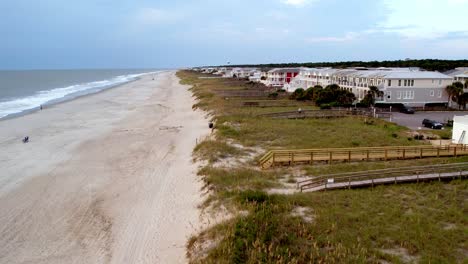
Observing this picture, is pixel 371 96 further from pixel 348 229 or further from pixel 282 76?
pixel 282 76

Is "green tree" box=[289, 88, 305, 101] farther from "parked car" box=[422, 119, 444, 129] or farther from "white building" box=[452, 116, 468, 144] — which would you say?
"white building" box=[452, 116, 468, 144]

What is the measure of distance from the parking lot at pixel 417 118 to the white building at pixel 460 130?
393 inches

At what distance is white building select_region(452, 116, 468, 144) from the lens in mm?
25297

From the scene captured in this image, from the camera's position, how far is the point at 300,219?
44.4 ft

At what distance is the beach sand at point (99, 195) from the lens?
13703 millimetres

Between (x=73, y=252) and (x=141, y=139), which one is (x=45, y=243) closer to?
(x=73, y=252)

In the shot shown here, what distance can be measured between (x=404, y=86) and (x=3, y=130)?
47179mm

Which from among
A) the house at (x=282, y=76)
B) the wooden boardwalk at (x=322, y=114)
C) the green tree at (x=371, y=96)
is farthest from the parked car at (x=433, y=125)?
the house at (x=282, y=76)

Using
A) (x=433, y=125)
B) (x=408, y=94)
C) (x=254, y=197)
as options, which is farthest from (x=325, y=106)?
(x=254, y=197)

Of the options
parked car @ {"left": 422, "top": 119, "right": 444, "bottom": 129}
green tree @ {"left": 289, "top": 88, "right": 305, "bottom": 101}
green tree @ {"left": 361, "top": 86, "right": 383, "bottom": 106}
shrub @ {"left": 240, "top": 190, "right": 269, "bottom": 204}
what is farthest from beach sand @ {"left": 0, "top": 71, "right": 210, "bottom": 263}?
green tree @ {"left": 289, "top": 88, "right": 305, "bottom": 101}

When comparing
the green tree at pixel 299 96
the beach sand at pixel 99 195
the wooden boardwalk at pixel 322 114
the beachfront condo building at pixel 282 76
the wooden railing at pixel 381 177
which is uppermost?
the beachfront condo building at pixel 282 76

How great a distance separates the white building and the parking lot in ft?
32.8

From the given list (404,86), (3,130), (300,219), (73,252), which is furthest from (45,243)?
(404,86)

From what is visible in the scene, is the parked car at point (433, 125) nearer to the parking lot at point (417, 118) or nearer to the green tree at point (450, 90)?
the parking lot at point (417, 118)
